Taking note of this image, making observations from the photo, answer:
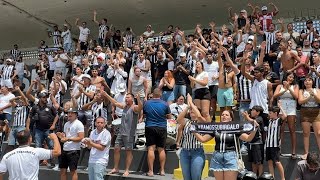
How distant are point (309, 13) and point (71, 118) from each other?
42.2 feet

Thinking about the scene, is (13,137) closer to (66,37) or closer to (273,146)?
(273,146)

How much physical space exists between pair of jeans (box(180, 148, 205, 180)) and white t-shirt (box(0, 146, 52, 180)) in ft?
8.08

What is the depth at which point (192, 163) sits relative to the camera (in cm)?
757

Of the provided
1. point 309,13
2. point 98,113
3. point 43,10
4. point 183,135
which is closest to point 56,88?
point 98,113

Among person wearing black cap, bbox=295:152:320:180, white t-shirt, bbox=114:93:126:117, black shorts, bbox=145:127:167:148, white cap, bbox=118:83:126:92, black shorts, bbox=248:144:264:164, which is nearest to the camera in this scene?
person wearing black cap, bbox=295:152:320:180

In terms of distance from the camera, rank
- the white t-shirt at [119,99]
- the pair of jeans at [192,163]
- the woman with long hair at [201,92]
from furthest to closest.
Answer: the white t-shirt at [119,99] → the woman with long hair at [201,92] → the pair of jeans at [192,163]

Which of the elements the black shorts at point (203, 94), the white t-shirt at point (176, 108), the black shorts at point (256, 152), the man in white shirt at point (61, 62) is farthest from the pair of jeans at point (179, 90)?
the man in white shirt at point (61, 62)

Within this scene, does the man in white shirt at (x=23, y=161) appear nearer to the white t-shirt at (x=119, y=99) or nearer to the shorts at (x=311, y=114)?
the shorts at (x=311, y=114)

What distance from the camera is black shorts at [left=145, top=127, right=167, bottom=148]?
29.8 feet

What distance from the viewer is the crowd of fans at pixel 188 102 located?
818 centimetres

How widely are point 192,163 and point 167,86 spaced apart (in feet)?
14.1

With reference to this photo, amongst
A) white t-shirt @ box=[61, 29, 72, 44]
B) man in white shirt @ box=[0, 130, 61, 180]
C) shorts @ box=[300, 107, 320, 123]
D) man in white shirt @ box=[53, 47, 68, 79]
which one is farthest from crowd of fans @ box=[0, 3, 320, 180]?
white t-shirt @ box=[61, 29, 72, 44]

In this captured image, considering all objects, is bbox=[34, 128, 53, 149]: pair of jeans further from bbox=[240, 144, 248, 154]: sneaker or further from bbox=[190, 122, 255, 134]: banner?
bbox=[190, 122, 255, 134]: banner

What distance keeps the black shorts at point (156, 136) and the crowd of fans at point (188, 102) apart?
2 centimetres
